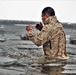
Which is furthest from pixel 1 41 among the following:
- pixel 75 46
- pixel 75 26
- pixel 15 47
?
pixel 75 26

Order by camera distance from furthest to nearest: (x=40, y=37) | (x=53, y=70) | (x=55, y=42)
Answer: (x=55, y=42), (x=40, y=37), (x=53, y=70)

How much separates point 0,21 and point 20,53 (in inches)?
404

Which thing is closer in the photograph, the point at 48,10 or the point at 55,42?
the point at 48,10

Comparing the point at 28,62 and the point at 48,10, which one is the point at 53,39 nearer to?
the point at 48,10

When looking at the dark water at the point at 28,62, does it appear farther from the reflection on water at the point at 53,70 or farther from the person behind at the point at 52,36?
the person behind at the point at 52,36

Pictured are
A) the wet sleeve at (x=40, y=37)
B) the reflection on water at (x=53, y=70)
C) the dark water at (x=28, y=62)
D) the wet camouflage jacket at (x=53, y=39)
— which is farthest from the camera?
the wet camouflage jacket at (x=53, y=39)

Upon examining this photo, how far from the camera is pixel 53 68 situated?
913 centimetres

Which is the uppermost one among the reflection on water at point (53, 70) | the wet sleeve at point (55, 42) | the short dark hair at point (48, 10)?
the short dark hair at point (48, 10)

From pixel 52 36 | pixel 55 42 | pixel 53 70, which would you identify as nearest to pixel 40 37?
pixel 52 36

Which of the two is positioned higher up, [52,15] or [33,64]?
[52,15]

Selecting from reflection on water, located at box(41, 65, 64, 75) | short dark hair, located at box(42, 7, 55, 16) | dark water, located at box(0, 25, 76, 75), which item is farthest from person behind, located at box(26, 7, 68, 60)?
reflection on water, located at box(41, 65, 64, 75)

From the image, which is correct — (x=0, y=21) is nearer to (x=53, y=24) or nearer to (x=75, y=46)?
(x=75, y=46)

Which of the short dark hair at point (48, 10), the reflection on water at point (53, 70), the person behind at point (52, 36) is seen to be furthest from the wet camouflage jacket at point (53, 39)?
Result: the reflection on water at point (53, 70)

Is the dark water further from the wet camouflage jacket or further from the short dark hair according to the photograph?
the short dark hair
